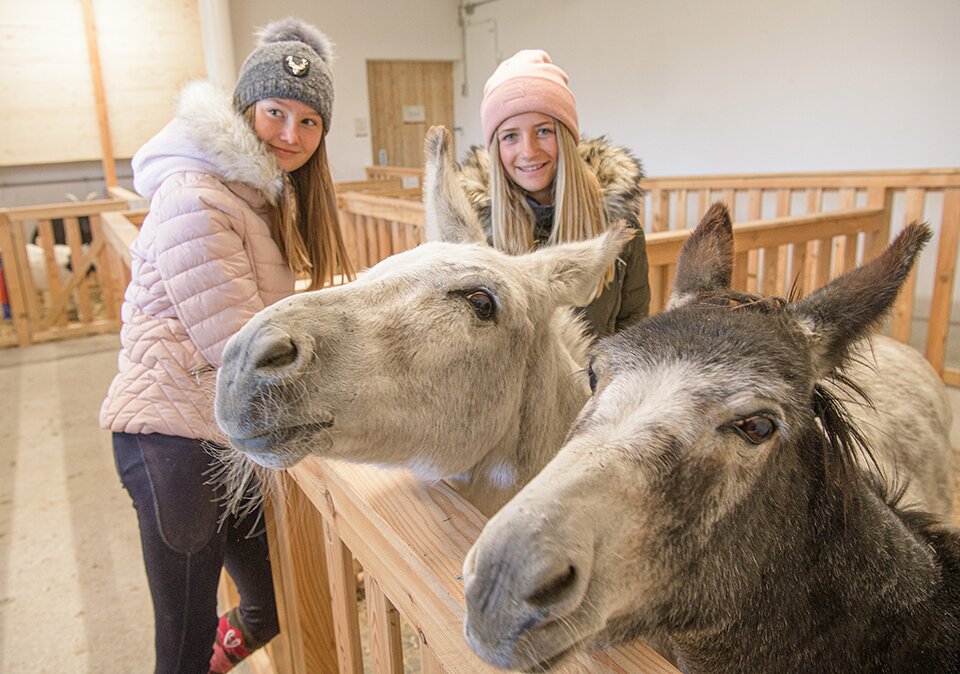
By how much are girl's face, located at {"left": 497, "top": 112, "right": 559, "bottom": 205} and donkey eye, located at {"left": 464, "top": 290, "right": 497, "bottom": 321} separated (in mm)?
1021

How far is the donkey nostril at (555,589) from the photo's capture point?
0.80m

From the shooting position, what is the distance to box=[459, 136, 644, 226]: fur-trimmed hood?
2367 mm

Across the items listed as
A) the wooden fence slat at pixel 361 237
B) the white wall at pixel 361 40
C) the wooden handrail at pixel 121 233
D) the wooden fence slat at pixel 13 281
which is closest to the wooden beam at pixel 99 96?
the white wall at pixel 361 40

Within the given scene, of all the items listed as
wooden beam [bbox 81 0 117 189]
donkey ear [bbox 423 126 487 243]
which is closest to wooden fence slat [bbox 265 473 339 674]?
donkey ear [bbox 423 126 487 243]

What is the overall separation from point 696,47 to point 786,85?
1568 mm

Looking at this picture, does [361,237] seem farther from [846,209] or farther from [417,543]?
[417,543]

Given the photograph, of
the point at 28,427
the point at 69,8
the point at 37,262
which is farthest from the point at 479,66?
the point at 28,427

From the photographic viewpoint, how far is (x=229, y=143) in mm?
1922

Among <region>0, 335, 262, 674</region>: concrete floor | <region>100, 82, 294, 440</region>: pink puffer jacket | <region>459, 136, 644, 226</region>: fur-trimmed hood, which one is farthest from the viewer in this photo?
<region>0, 335, 262, 674</region>: concrete floor

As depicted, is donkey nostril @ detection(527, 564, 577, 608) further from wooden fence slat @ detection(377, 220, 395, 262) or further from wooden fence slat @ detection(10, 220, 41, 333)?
wooden fence slat @ detection(10, 220, 41, 333)

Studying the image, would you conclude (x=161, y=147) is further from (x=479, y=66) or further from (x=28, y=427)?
(x=479, y=66)

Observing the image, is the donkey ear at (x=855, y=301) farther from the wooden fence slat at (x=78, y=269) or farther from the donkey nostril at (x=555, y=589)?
the wooden fence slat at (x=78, y=269)

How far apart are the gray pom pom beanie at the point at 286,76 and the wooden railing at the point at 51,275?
5.92 metres

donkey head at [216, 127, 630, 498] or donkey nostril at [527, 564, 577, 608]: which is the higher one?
donkey head at [216, 127, 630, 498]
